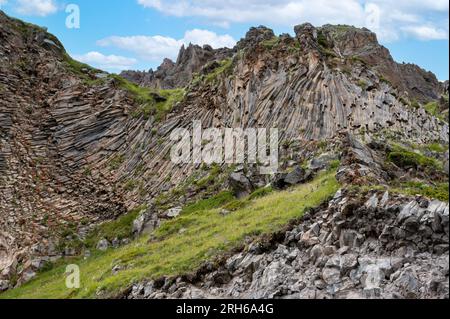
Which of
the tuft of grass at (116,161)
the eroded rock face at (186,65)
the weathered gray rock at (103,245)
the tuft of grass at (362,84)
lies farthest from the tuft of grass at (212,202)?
the eroded rock face at (186,65)

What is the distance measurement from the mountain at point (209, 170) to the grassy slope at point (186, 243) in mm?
137

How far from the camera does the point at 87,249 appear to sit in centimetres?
4203

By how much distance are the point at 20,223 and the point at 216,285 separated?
24.8 metres

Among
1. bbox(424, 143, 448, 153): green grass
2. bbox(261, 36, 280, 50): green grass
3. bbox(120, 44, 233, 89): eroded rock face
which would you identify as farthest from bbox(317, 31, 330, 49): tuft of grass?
bbox(120, 44, 233, 89): eroded rock face

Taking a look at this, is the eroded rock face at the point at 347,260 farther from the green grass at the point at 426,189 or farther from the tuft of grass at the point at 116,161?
the tuft of grass at the point at 116,161

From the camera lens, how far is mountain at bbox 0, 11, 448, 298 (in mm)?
22469

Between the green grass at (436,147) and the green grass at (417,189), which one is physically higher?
the green grass at (436,147)

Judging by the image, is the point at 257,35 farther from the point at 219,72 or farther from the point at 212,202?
the point at 212,202

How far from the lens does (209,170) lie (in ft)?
147

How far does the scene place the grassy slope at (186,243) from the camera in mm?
26172

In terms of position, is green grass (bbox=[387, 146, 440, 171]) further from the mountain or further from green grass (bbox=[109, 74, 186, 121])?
green grass (bbox=[109, 74, 186, 121])

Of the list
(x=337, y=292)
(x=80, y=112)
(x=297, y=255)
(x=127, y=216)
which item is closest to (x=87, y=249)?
(x=127, y=216)

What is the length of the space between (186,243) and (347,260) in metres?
12.0

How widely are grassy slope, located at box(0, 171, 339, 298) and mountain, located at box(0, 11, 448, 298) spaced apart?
0.14 m
